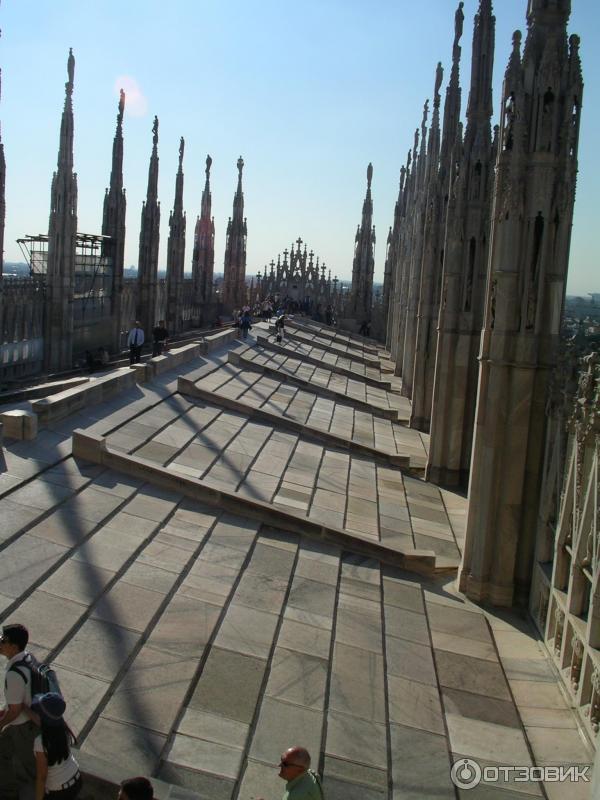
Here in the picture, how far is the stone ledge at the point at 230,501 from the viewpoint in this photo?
9852 mm

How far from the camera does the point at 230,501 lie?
32.3ft

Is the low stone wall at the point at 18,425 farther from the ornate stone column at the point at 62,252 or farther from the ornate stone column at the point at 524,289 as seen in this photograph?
the ornate stone column at the point at 62,252

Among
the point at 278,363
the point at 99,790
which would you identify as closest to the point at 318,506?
the point at 99,790

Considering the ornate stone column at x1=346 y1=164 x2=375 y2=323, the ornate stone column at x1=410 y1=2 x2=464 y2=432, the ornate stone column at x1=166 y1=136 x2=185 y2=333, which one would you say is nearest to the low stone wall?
the ornate stone column at x1=410 y1=2 x2=464 y2=432

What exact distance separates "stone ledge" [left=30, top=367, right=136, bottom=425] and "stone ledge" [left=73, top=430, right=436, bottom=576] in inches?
39.6

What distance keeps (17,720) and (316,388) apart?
17022 millimetres

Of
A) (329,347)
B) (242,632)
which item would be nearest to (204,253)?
(329,347)

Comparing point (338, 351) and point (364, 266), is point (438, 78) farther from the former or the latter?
point (364, 266)

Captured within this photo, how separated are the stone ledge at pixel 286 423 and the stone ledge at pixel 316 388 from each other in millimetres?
4922

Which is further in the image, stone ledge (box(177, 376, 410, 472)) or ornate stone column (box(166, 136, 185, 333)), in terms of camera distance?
ornate stone column (box(166, 136, 185, 333))

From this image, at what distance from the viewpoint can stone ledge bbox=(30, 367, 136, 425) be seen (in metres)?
10.7

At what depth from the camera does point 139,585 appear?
7430 mm

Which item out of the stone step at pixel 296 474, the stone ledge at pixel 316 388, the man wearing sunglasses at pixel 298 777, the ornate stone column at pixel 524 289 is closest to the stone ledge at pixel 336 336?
the stone ledge at pixel 316 388

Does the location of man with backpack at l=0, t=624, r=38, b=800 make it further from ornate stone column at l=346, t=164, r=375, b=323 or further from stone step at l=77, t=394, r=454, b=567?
ornate stone column at l=346, t=164, r=375, b=323
